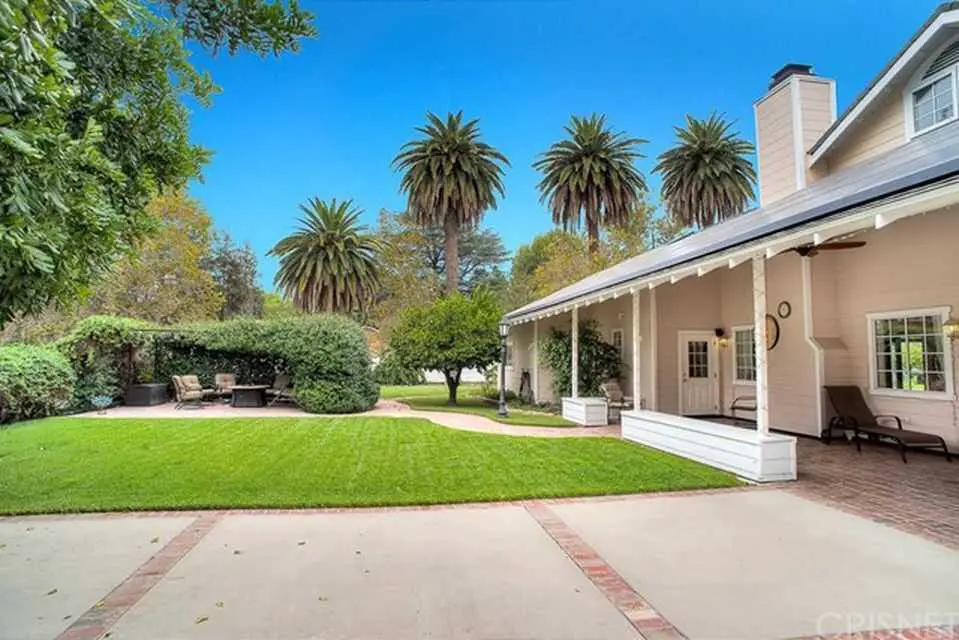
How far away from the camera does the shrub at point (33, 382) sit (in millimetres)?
11883

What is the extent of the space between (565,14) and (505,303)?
2711cm

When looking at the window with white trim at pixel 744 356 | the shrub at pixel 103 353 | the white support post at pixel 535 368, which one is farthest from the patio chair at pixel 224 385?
the window with white trim at pixel 744 356

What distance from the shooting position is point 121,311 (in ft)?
78.6

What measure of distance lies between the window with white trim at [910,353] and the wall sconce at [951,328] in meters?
0.19

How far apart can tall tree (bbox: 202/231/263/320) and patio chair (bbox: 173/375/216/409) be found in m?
19.5

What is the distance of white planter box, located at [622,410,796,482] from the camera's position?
22.2ft

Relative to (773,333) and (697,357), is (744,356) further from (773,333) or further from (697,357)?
(773,333)

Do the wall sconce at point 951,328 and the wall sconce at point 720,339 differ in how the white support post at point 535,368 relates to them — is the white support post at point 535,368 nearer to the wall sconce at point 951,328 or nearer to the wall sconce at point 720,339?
the wall sconce at point 720,339

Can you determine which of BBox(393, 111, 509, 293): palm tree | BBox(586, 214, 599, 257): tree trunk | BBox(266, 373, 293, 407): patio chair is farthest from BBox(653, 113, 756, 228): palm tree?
BBox(266, 373, 293, 407): patio chair

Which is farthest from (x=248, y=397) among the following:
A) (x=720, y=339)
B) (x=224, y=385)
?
(x=720, y=339)

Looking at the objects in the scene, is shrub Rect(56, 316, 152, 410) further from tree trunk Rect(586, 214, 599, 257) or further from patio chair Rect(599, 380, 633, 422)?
tree trunk Rect(586, 214, 599, 257)

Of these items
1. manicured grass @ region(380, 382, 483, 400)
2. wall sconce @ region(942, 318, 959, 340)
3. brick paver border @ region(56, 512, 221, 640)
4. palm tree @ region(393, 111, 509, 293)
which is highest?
palm tree @ region(393, 111, 509, 293)

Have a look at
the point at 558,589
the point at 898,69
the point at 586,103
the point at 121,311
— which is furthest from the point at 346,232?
the point at 558,589

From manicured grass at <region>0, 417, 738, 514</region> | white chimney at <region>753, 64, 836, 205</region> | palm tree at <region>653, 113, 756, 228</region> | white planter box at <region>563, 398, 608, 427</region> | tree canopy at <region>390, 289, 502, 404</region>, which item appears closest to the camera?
manicured grass at <region>0, 417, 738, 514</region>
